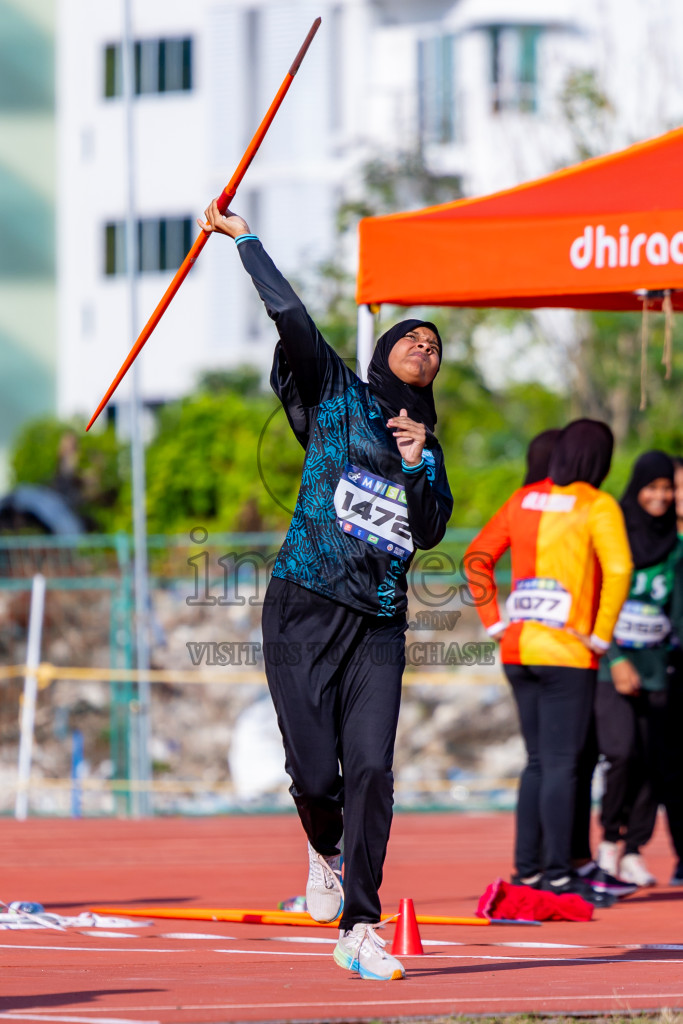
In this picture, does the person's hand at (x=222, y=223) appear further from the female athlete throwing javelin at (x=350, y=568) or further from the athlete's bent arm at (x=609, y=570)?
the athlete's bent arm at (x=609, y=570)

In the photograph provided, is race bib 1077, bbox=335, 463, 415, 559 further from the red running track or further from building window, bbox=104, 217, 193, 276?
building window, bbox=104, 217, 193, 276

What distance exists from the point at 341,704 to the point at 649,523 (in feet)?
10.8

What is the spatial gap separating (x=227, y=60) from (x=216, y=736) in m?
18.3

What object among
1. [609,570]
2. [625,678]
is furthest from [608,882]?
[609,570]

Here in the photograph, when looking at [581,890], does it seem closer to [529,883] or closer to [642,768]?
[529,883]

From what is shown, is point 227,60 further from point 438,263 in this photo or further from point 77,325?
point 438,263

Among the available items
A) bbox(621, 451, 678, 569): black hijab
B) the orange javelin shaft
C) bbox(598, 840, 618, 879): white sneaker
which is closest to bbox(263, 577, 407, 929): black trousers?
the orange javelin shaft

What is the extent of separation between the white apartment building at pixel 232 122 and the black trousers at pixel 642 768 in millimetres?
21319

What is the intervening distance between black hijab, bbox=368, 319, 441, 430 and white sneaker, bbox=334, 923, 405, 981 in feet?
5.09

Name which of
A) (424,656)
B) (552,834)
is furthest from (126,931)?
(424,656)

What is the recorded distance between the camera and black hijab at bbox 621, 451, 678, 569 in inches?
321

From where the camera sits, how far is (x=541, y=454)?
7.90m

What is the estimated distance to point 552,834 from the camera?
7.28m

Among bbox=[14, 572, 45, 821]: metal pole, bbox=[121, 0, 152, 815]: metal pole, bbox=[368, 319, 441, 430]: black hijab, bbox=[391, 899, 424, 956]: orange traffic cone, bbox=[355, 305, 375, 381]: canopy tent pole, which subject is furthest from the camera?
bbox=[121, 0, 152, 815]: metal pole
